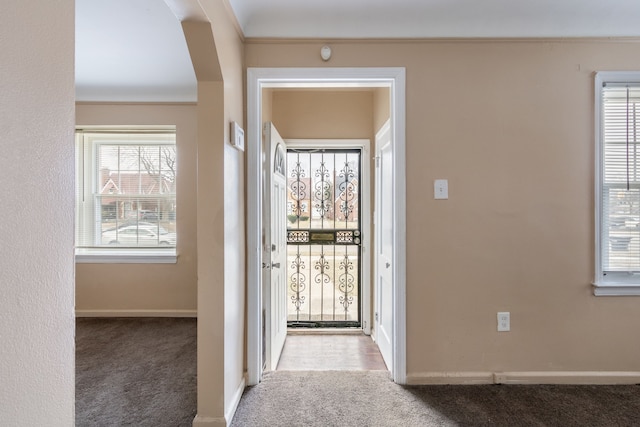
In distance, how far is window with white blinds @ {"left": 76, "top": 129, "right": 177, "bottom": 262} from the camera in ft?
12.0

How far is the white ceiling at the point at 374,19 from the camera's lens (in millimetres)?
1994

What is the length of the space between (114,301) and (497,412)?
146 inches

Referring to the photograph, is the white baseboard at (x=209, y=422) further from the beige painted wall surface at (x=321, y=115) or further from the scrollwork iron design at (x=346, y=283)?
the beige painted wall surface at (x=321, y=115)

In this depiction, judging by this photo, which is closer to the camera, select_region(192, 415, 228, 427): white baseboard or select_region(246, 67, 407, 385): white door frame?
select_region(192, 415, 228, 427): white baseboard

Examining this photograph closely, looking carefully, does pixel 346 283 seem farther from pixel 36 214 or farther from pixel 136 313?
pixel 36 214

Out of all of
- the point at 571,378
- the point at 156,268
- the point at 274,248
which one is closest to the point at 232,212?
the point at 274,248

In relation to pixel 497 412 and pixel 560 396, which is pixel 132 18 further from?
pixel 560 396

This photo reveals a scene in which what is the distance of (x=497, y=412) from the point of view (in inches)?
75.2

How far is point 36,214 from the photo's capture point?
68 centimetres

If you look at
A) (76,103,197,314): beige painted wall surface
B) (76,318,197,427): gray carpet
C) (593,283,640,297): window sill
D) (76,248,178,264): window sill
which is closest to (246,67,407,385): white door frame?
(76,318,197,427): gray carpet

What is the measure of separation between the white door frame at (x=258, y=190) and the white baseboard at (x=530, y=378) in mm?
187

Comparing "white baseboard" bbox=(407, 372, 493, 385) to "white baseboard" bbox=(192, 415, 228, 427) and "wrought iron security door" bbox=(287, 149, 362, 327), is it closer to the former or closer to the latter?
"white baseboard" bbox=(192, 415, 228, 427)

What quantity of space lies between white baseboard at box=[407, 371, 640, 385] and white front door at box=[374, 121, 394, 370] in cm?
36

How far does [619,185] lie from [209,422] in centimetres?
297
